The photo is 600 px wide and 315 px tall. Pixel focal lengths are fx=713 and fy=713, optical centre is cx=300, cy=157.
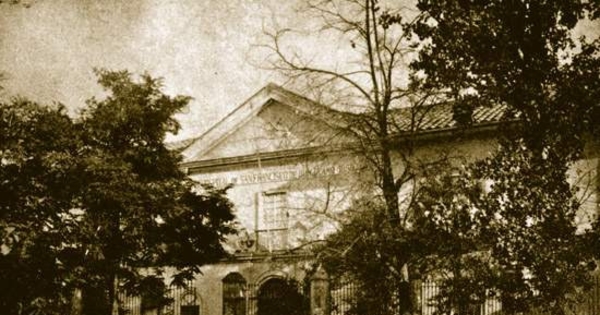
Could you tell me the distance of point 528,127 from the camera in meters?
10.8

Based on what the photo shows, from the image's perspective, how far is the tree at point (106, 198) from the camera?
12.6 meters

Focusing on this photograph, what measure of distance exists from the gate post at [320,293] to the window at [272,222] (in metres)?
5.39

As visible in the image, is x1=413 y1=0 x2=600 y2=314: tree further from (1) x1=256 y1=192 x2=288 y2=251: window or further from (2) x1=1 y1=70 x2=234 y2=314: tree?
(1) x1=256 y1=192 x2=288 y2=251: window

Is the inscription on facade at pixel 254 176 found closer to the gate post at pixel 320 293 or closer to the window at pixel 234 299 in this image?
the window at pixel 234 299

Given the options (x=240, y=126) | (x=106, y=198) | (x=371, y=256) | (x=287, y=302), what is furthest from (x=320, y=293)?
(x=240, y=126)

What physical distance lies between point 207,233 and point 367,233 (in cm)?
625

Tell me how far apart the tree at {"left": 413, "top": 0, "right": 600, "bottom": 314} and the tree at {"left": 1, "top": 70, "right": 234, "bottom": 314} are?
728 cm

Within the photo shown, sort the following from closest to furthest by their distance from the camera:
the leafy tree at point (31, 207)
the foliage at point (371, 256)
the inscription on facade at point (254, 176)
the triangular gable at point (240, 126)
Answer: the leafy tree at point (31, 207)
the foliage at point (371, 256)
the inscription on facade at point (254, 176)
the triangular gable at point (240, 126)

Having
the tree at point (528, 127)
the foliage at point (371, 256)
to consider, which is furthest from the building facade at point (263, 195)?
the tree at point (528, 127)

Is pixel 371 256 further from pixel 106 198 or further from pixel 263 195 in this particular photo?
pixel 263 195

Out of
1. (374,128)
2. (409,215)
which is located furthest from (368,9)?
(409,215)

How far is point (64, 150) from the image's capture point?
15.3 meters

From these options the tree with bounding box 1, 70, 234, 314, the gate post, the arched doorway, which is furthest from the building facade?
the tree with bounding box 1, 70, 234, 314

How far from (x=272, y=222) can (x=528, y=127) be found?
14.1 m
